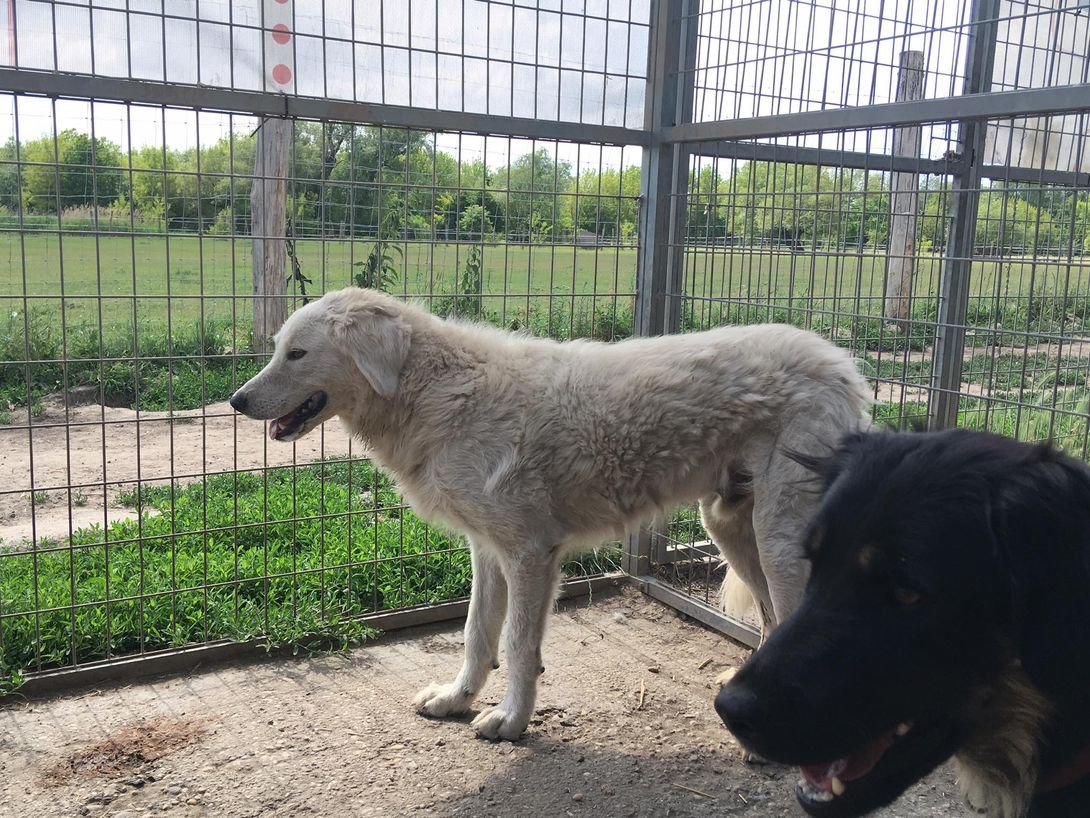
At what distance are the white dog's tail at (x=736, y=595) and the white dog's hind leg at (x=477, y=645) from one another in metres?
1.12

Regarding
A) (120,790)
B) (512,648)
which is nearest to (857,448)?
(512,648)

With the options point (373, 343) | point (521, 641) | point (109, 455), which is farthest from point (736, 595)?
point (109, 455)

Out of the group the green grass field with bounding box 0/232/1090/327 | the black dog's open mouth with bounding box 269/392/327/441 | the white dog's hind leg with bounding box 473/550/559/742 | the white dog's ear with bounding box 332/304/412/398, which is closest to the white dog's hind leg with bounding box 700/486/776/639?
the white dog's hind leg with bounding box 473/550/559/742

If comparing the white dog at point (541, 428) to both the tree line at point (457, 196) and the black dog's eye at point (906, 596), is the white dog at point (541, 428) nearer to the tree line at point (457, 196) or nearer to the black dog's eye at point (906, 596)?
the tree line at point (457, 196)

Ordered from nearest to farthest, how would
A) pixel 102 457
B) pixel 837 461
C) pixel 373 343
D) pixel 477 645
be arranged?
pixel 837 461, pixel 373 343, pixel 477 645, pixel 102 457

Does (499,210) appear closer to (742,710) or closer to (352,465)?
(352,465)

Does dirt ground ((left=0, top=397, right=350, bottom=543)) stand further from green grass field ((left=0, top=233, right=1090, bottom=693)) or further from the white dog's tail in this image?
the white dog's tail

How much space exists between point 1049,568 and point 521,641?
254cm

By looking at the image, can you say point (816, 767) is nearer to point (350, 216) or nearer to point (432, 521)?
point (432, 521)

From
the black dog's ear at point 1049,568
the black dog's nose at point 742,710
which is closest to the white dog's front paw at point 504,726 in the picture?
the black dog's nose at point 742,710

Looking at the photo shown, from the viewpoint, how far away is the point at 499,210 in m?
5.05

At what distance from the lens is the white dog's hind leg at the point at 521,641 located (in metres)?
3.87

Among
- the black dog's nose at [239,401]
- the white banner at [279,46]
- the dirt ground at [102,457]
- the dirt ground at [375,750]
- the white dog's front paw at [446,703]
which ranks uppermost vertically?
the white banner at [279,46]

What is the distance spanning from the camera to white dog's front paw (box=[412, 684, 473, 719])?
4078 mm
